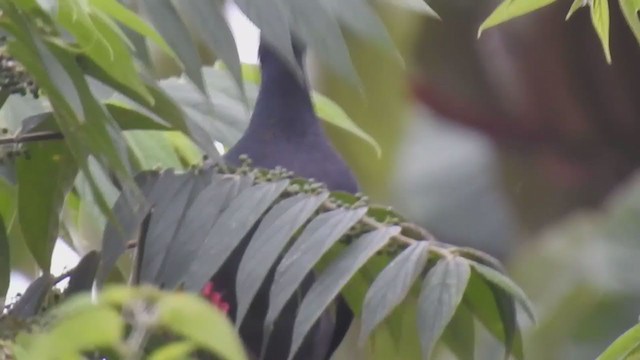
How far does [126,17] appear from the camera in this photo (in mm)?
641

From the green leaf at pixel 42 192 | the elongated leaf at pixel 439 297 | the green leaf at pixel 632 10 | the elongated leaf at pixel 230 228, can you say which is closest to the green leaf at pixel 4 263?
the green leaf at pixel 42 192

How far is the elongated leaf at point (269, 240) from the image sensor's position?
65 cm

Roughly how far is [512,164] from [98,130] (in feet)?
8.25

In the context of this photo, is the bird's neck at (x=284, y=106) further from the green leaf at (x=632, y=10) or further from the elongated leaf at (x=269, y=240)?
the green leaf at (x=632, y=10)

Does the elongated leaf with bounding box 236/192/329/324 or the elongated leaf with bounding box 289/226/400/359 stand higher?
the elongated leaf with bounding box 236/192/329/324

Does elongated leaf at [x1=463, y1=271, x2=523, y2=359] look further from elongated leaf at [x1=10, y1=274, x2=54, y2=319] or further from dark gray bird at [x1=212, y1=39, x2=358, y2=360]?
elongated leaf at [x1=10, y1=274, x2=54, y2=319]

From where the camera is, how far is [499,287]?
28.5 inches

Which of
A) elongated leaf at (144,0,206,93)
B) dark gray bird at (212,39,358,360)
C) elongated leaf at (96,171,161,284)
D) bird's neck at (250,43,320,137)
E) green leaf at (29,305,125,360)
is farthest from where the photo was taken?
bird's neck at (250,43,320,137)

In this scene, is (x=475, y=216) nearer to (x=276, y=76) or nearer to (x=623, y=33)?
(x=623, y=33)

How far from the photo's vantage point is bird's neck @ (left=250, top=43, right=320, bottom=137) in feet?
3.48

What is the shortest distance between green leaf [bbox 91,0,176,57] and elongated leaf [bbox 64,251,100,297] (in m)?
0.15

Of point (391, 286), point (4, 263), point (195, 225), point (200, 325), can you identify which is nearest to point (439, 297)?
point (391, 286)

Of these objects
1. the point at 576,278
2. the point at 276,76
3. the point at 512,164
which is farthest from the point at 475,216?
the point at 276,76

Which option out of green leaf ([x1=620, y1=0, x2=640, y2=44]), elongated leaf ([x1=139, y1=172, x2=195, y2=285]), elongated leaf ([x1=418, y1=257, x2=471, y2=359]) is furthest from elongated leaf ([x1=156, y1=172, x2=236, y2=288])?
green leaf ([x1=620, y1=0, x2=640, y2=44])
